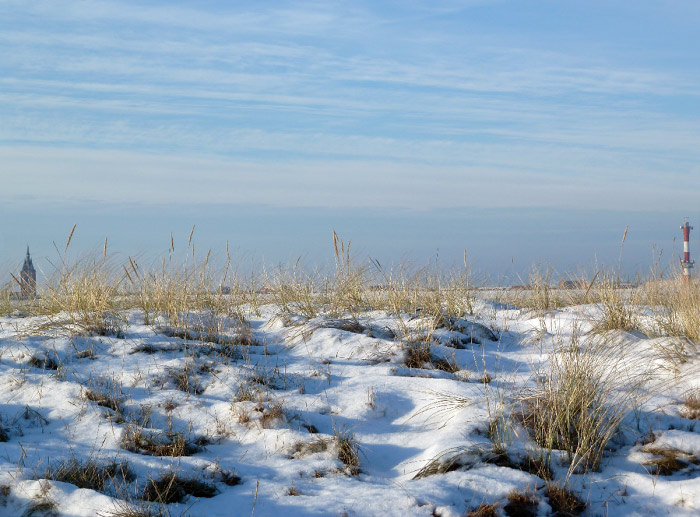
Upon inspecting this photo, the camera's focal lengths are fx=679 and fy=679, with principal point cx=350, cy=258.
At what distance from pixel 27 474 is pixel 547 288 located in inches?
207

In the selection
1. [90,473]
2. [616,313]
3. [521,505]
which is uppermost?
[616,313]

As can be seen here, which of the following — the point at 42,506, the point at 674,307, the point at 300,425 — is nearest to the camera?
the point at 42,506

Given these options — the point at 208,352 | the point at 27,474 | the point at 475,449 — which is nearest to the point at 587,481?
the point at 475,449

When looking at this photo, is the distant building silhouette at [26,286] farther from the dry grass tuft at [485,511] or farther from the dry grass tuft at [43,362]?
the dry grass tuft at [485,511]

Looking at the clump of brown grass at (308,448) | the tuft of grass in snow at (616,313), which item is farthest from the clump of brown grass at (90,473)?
the tuft of grass in snow at (616,313)

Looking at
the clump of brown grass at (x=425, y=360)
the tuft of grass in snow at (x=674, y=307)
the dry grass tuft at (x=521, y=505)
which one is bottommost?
the dry grass tuft at (x=521, y=505)

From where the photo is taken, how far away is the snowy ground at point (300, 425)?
9.39ft

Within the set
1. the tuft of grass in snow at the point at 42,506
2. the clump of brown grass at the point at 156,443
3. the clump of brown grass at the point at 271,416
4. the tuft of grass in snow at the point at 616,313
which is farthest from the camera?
the tuft of grass in snow at the point at 616,313

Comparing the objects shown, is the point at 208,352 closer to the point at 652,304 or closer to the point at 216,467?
the point at 216,467

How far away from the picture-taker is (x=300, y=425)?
12.0 ft

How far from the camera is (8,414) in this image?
12.6 feet

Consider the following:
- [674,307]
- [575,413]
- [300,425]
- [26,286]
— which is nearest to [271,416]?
[300,425]

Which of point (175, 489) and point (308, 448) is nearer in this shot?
point (175, 489)

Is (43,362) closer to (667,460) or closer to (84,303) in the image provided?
(84,303)
